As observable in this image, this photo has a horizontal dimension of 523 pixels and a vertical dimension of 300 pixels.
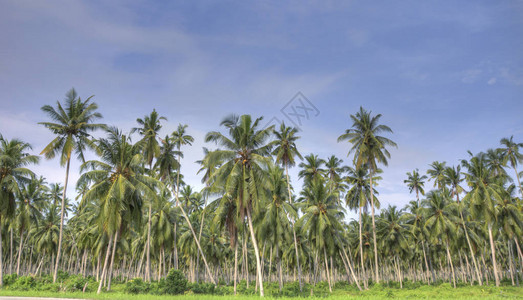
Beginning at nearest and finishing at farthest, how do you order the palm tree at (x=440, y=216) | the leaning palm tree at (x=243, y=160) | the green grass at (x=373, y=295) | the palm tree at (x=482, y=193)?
1. the green grass at (x=373, y=295)
2. the leaning palm tree at (x=243, y=160)
3. the palm tree at (x=482, y=193)
4. the palm tree at (x=440, y=216)

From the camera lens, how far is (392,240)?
51469 mm

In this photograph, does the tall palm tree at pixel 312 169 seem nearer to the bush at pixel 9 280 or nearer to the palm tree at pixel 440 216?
the palm tree at pixel 440 216

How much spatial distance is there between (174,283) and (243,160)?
1167cm

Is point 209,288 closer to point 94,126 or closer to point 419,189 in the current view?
point 94,126

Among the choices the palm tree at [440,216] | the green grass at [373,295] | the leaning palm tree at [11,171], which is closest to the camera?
the green grass at [373,295]

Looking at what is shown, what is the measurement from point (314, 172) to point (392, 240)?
58.3ft

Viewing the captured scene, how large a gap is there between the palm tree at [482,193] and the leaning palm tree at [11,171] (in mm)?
50147

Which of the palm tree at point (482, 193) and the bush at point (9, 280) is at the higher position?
the palm tree at point (482, 193)

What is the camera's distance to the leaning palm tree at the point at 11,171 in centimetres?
2978

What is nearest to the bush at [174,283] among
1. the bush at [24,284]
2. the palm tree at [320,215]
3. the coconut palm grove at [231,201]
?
the coconut palm grove at [231,201]

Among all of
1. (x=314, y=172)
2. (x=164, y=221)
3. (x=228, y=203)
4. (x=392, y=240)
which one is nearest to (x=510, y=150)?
(x=392, y=240)

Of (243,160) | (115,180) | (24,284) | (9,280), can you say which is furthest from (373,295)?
(9,280)

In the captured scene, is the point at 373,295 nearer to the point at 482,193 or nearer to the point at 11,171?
the point at 482,193

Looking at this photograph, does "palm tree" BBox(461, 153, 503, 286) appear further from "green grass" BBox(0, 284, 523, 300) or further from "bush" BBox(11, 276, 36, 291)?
"bush" BBox(11, 276, 36, 291)
